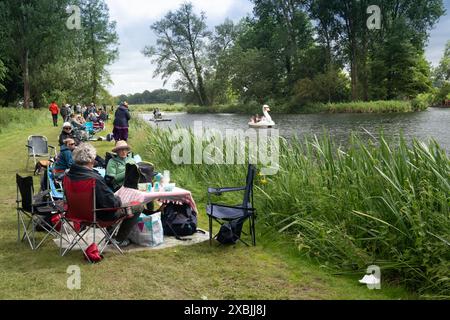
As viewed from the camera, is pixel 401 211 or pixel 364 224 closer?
pixel 401 211

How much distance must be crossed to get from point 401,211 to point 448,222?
48cm

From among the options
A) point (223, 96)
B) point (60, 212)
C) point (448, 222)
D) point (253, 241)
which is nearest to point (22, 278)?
point (60, 212)

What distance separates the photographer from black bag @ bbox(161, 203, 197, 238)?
634 cm

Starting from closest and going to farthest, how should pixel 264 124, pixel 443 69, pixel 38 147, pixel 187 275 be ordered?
pixel 187 275, pixel 38 147, pixel 264 124, pixel 443 69

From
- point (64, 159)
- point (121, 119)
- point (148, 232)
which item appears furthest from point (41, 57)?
point (148, 232)

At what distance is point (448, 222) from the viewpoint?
4.61m

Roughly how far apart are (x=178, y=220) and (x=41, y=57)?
1508 inches

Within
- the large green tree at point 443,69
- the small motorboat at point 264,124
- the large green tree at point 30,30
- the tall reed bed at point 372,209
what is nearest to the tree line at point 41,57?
the large green tree at point 30,30

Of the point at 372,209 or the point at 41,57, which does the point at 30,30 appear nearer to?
the point at 41,57

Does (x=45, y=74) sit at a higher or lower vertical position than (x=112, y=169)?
higher

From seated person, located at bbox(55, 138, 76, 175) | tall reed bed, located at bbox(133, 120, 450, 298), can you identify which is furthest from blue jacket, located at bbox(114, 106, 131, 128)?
tall reed bed, located at bbox(133, 120, 450, 298)

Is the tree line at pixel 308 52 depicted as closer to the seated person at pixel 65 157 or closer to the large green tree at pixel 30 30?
the large green tree at pixel 30 30

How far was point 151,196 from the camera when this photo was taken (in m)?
6.12
